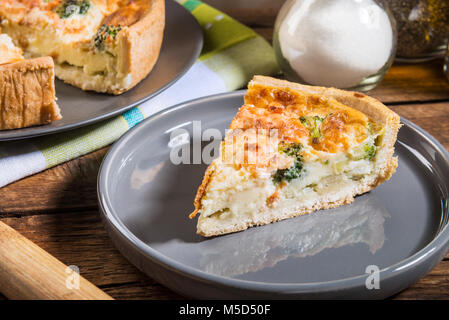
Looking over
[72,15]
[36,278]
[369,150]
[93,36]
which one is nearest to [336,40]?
[369,150]

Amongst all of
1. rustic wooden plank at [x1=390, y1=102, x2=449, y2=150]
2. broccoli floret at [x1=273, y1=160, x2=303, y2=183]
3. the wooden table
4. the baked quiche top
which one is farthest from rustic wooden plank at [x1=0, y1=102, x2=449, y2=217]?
the baked quiche top

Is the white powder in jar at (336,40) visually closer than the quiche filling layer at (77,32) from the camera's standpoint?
Yes

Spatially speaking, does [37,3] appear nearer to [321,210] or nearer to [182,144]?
[182,144]

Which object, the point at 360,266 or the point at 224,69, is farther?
the point at 224,69

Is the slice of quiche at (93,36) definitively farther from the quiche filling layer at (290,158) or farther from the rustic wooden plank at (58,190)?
the quiche filling layer at (290,158)

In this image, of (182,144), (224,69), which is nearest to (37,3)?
(224,69)

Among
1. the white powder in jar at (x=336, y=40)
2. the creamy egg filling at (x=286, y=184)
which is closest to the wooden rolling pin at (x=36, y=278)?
the creamy egg filling at (x=286, y=184)
